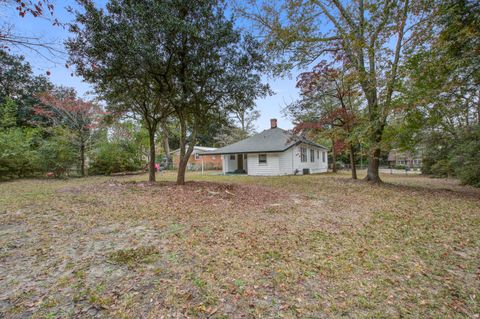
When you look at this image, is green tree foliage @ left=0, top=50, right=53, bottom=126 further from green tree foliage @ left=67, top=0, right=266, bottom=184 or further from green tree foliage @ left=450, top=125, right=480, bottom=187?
green tree foliage @ left=450, top=125, right=480, bottom=187

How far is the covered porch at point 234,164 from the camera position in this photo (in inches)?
791

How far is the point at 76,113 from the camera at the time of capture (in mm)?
14180

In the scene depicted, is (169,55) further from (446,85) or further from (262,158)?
(262,158)

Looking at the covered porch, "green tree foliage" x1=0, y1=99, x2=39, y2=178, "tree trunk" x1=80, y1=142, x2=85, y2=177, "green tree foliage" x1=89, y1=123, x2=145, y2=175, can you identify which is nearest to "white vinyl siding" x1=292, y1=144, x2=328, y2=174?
the covered porch

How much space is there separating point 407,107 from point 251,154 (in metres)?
11.6

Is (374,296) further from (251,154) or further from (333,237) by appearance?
(251,154)

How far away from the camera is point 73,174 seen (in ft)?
51.9

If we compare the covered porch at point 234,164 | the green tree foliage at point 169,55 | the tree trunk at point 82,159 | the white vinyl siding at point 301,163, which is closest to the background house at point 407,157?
the white vinyl siding at point 301,163

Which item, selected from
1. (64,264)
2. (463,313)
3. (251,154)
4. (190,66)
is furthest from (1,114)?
(463,313)

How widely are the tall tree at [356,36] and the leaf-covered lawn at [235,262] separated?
213 inches

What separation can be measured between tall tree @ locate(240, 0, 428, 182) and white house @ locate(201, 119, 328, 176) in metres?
6.08

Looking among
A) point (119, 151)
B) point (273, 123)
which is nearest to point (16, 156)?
point (119, 151)

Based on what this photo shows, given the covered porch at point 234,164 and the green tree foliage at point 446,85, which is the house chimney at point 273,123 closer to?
the covered porch at point 234,164

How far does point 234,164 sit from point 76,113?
42.1 feet
